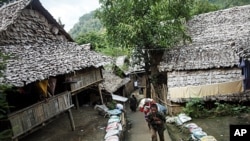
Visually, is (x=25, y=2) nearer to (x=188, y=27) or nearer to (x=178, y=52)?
(x=178, y=52)

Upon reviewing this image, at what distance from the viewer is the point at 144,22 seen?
15.8m

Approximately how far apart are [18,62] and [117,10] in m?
8.44

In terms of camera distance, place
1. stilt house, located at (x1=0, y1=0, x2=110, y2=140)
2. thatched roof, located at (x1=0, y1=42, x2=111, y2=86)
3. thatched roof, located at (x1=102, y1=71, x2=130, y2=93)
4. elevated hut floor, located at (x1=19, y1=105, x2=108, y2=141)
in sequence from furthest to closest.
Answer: thatched roof, located at (x1=102, y1=71, x2=130, y2=93), elevated hut floor, located at (x1=19, y1=105, x2=108, y2=141), stilt house, located at (x1=0, y1=0, x2=110, y2=140), thatched roof, located at (x1=0, y1=42, x2=111, y2=86)

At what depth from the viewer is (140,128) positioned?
16.1 m

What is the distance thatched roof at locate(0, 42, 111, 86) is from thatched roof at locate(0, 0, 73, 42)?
882mm

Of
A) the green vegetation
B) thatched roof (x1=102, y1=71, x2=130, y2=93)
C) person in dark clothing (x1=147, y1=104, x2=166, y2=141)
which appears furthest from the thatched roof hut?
thatched roof (x1=102, y1=71, x2=130, y2=93)

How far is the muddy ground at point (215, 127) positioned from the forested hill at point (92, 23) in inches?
393

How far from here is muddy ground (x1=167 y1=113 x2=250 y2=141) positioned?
1104 cm

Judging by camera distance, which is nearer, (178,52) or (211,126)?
(211,126)

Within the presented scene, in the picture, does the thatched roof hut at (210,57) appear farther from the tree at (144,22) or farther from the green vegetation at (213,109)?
the tree at (144,22)

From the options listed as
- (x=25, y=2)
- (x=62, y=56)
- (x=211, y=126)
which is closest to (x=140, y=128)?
(x=211, y=126)

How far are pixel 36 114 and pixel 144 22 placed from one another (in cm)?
887

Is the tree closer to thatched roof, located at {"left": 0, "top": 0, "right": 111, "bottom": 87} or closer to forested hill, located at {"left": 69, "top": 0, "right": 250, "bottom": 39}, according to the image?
forested hill, located at {"left": 69, "top": 0, "right": 250, "bottom": 39}

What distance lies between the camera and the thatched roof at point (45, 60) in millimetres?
9461
